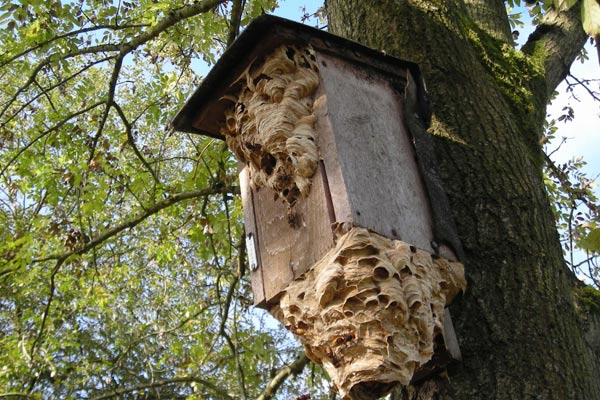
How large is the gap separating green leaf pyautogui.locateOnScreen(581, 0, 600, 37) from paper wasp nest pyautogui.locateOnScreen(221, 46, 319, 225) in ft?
3.19

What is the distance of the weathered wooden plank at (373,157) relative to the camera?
1.94 m

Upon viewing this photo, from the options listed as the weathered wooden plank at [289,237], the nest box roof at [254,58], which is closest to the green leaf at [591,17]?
the weathered wooden plank at [289,237]

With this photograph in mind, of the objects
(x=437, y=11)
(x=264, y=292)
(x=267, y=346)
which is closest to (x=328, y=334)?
(x=264, y=292)

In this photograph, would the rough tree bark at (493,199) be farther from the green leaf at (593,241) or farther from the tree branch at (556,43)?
the green leaf at (593,241)

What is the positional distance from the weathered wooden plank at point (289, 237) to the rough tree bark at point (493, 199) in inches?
18.8

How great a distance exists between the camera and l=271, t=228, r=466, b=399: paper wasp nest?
5.56 ft

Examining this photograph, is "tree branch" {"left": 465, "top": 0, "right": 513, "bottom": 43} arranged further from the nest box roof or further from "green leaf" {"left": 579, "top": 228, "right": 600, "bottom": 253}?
"green leaf" {"left": 579, "top": 228, "right": 600, "bottom": 253}

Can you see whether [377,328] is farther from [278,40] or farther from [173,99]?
[173,99]

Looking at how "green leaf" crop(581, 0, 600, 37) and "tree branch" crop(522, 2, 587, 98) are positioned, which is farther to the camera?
"tree branch" crop(522, 2, 587, 98)

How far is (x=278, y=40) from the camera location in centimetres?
229

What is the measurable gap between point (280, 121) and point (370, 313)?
73cm

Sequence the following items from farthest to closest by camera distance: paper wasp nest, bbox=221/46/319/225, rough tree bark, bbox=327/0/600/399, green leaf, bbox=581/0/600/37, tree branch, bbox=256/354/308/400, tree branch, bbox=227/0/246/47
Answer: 1. tree branch, bbox=256/354/308/400
2. tree branch, bbox=227/0/246/47
3. paper wasp nest, bbox=221/46/319/225
4. rough tree bark, bbox=327/0/600/399
5. green leaf, bbox=581/0/600/37

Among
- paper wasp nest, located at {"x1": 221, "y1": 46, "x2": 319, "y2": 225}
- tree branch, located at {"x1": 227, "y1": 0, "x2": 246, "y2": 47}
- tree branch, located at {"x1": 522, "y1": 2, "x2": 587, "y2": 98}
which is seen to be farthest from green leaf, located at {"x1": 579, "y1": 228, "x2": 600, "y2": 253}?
tree branch, located at {"x1": 227, "y1": 0, "x2": 246, "y2": 47}

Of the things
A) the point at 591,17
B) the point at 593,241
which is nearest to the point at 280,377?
the point at 593,241
